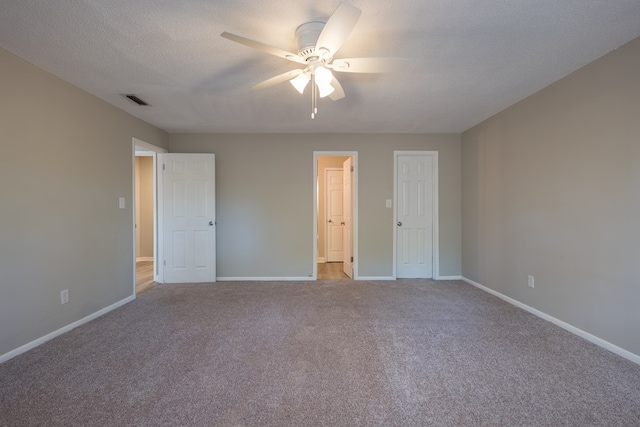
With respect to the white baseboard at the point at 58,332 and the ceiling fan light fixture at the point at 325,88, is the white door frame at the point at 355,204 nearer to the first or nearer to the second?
the ceiling fan light fixture at the point at 325,88

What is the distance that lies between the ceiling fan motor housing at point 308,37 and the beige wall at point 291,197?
97.7 inches

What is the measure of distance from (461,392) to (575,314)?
1665 millimetres

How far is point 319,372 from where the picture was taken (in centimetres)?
190

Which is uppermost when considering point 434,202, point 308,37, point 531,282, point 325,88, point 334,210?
point 308,37

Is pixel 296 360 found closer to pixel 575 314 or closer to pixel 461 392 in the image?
pixel 461 392

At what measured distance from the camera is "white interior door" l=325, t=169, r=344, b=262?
6.07 meters

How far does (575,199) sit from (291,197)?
3.39m

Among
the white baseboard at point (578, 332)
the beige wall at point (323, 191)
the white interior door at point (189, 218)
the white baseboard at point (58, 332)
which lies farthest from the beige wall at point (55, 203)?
the white baseboard at point (578, 332)

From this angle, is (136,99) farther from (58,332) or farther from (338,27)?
(338,27)

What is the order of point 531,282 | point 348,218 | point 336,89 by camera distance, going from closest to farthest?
point 336,89, point 531,282, point 348,218

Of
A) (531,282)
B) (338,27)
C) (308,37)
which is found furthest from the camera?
(531,282)

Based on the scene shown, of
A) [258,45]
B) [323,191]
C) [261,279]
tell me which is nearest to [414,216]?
[323,191]

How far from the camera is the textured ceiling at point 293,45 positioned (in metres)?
1.66

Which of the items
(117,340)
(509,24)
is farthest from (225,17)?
(117,340)
